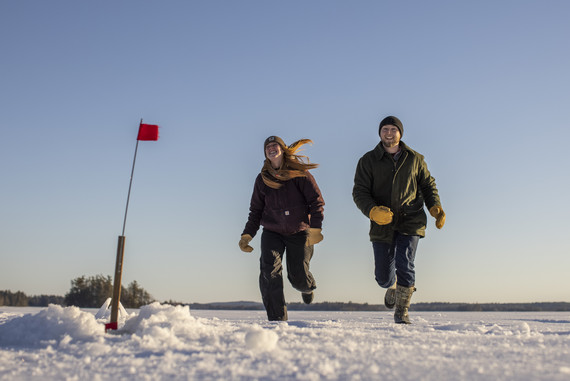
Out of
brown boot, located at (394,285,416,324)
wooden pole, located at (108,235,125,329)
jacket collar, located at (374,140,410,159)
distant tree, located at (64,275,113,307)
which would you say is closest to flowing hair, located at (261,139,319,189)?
jacket collar, located at (374,140,410,159)

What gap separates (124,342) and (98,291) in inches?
1768

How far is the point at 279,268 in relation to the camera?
5430 millimetres

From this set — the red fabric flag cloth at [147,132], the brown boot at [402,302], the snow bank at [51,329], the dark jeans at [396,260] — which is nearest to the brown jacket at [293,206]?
the dark jeans at [396,260]

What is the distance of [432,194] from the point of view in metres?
5.10

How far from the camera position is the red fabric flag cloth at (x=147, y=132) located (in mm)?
3566

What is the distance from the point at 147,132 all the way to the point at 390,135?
2506mm

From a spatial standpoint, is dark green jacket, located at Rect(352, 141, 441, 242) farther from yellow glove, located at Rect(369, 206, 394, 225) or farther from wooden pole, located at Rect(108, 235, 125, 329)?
wooden pole, located at Rect(108, 235, 125, 329)

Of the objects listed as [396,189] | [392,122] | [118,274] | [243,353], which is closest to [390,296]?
[396,189]

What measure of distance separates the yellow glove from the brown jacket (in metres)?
0.88

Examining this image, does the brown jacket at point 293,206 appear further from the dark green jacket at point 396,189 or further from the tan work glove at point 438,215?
the tan work glove at point 438,215

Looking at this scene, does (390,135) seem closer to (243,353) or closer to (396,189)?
(396,189)

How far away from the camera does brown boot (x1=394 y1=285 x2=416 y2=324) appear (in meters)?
4.73

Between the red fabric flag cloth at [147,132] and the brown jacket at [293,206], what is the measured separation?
2120 millimetres

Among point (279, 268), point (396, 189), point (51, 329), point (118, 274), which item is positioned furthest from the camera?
point (279, 268)
